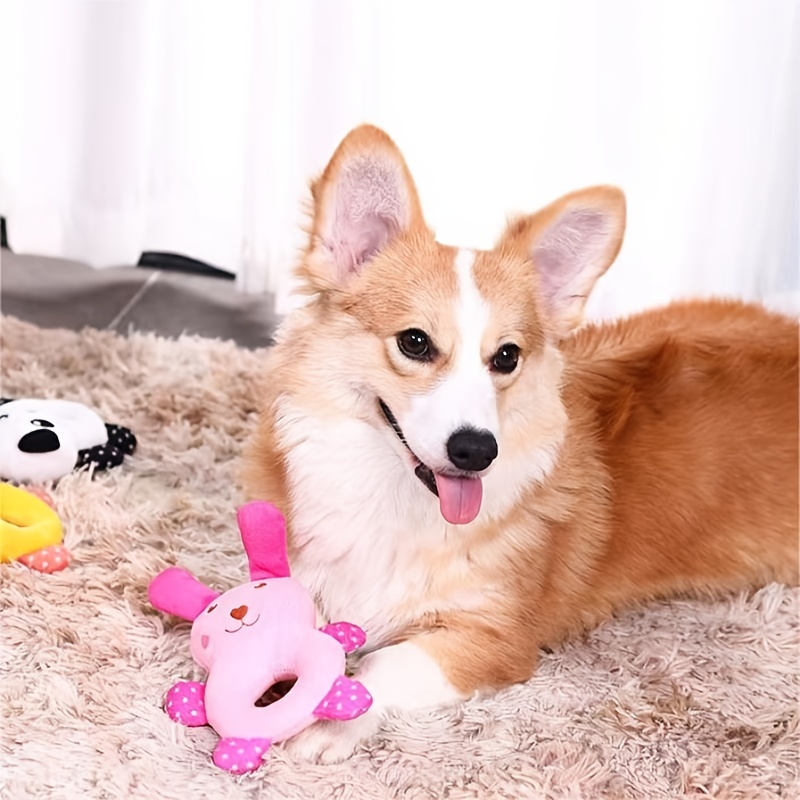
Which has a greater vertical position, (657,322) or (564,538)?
(657,322)

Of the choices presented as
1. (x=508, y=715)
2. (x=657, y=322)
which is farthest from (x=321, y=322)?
(x=657, y=322)

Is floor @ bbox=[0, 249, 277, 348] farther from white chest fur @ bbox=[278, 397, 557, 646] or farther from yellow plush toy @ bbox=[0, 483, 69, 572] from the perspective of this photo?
white chest fur @ bbox=[278, 397, 557, 646]

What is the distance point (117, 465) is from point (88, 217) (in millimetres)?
1371

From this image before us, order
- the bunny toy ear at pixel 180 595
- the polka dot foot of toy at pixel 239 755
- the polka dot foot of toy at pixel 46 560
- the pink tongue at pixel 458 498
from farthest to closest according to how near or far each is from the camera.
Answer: the polka dot foot of toy at pixel 46 560 → the bunny toy ear at pixel 180 595 → the pink tongue at pixel 458 498 → the polka dot foot of toy at pixel 239 755

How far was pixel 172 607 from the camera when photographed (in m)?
1.52

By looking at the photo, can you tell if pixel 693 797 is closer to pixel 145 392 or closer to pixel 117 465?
pixel 117 465

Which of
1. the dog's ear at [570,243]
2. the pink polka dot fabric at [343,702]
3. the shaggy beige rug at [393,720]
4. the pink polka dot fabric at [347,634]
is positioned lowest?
the shaggy beige rug at [393,720]

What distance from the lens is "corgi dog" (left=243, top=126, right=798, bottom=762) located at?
143 cm

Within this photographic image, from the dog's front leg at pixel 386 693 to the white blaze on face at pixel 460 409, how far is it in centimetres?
21

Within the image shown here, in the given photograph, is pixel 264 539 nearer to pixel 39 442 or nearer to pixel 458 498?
pixel 458 498

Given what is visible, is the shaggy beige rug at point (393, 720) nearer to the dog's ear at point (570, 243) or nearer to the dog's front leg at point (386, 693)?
the dog's front leg at point (386, 693)

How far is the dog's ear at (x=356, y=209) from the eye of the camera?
4.82 feet

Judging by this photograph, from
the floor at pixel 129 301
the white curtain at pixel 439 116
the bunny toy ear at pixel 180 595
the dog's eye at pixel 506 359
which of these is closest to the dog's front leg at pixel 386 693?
the bunny toy ear at pixel 180 595

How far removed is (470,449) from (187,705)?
0.51 meters
